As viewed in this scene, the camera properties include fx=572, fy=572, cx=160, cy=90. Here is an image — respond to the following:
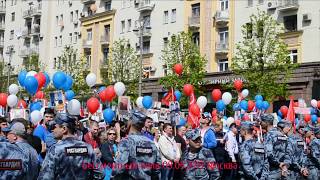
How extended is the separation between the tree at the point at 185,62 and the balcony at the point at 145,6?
26.2 ft

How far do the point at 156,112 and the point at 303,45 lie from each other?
2236cm

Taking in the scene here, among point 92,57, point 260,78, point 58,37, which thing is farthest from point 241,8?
point 58,37

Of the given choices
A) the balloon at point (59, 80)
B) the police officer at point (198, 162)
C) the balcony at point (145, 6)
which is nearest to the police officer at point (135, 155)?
the police officer at point (198, 162)

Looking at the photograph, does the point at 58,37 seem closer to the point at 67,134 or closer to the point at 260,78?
the point at 260,78

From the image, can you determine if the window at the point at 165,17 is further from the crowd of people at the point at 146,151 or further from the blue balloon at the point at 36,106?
the blue balloon at the point at 36,106

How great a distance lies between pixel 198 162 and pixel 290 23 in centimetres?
2985

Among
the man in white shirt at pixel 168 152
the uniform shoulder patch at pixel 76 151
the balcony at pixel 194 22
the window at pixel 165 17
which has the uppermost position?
the window at pixel 165 17

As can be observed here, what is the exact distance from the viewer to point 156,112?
17.1 m

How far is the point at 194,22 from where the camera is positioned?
148 feet

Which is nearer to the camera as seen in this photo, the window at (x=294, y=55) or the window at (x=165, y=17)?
the window at (x=294, y=55)

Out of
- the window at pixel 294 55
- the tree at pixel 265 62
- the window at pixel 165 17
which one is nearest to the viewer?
the tree at pixel 265 62

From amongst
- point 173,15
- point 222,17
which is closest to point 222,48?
point 222,17

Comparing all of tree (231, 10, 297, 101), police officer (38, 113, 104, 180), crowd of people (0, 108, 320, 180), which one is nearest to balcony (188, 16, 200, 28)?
tree (231, 10, 297, 101)

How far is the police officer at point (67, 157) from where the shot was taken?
727 centimetres
